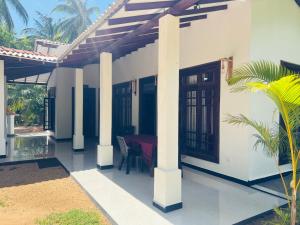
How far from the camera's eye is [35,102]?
23156 millimetres

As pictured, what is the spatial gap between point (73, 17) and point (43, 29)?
4.44 m

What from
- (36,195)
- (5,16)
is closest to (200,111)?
(36,195)

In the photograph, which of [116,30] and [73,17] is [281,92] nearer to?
[116,30]

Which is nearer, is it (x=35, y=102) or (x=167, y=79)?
(x=167, y=79)

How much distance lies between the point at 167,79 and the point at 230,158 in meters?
3.09

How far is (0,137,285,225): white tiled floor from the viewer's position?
4.29m

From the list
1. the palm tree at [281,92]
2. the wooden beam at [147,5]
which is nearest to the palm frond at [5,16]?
the wooden beam at [147,5]

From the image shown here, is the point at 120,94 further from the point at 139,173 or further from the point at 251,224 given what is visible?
the point at 251,224

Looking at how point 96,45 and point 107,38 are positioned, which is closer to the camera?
point 107,38

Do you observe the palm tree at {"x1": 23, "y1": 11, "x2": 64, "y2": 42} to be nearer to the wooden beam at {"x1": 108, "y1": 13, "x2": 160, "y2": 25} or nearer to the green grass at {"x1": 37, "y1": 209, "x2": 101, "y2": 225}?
the wooden beam at {"x1": 108, "y1": 13, "x2": 160, "y2": 25}

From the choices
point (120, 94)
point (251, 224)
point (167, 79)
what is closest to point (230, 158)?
point (251, 224)

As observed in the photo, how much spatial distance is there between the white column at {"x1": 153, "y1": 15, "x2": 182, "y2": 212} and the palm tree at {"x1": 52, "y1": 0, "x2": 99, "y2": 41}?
29.0 m

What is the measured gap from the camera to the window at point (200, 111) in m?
6.76

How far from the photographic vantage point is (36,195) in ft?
18.7
